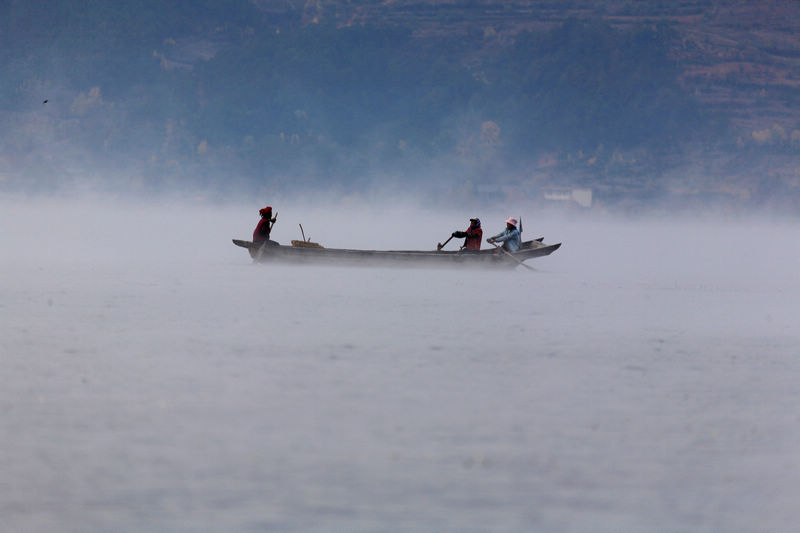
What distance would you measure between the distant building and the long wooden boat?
121362 mm

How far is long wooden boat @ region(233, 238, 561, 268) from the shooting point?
899 inches

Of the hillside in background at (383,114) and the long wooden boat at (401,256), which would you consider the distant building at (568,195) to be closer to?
the hillside in background at (383,114)

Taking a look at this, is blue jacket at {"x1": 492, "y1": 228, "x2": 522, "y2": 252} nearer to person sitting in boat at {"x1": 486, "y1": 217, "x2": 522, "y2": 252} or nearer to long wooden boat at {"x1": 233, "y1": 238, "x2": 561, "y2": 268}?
person sitting in boat at {"x1": 486, "y1": 217, "x2": 522, "y2": 252}

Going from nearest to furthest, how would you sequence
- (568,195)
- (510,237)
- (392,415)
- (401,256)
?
(392,415), (401,256), (510,237), (568,195)

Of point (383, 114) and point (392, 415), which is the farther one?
point (383, 114)

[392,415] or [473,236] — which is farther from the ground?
[473,236]

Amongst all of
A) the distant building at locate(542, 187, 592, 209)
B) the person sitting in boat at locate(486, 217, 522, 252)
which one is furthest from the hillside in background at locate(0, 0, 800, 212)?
the person sitting in boat at locate(486, 217, 522, 252)

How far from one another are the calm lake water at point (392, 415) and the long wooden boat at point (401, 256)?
4.88m

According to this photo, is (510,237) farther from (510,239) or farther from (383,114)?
(383,114)

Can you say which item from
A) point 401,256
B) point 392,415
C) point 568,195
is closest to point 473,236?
point 401,256

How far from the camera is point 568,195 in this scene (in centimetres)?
14825

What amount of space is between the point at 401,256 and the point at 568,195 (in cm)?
12776

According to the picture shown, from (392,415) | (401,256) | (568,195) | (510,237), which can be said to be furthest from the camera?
(568,195)

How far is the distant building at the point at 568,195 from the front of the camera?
5684 inches
